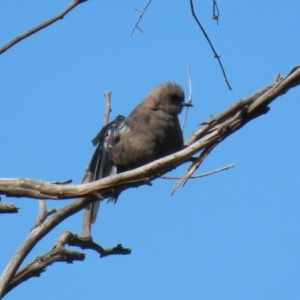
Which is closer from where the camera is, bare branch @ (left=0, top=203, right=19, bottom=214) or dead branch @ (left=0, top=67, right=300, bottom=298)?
dead branch @ (left=0, top=67, right=300, bottom=298)

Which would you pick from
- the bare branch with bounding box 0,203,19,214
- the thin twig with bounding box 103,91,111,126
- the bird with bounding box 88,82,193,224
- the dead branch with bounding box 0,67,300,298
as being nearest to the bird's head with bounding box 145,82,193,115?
the bird with bounding box 88,82,193,224

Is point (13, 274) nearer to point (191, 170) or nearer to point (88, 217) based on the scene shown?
point (191, 170)

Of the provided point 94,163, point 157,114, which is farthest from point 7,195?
point 157,114

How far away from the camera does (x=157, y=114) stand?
272 inches

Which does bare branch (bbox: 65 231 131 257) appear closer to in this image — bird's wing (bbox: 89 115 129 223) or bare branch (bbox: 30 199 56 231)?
bare branch (bbox: 30 199 56 231)

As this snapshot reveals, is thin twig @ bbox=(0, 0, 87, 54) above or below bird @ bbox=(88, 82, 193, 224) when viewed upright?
below

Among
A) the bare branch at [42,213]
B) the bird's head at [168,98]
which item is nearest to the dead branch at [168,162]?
the bare branch at [42,213]

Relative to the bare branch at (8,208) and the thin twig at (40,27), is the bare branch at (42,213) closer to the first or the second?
the bare branch at (8,208)

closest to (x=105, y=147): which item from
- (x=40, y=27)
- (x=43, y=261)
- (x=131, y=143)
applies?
(x=131, y=143)

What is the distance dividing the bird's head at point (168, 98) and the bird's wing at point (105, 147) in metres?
0.56

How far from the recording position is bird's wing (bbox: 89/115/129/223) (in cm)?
645

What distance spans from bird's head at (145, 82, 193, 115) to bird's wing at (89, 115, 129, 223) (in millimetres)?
560

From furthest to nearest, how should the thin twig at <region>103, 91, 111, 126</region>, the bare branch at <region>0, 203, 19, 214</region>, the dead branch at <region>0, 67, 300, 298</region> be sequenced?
the thin twig at <region>103, 91, 111, 126</region> → the bare branch at <region>0, 203, 19, 214</region> → the dead branch at <region>0, 67, 300, 298</region>

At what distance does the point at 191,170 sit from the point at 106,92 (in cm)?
226
